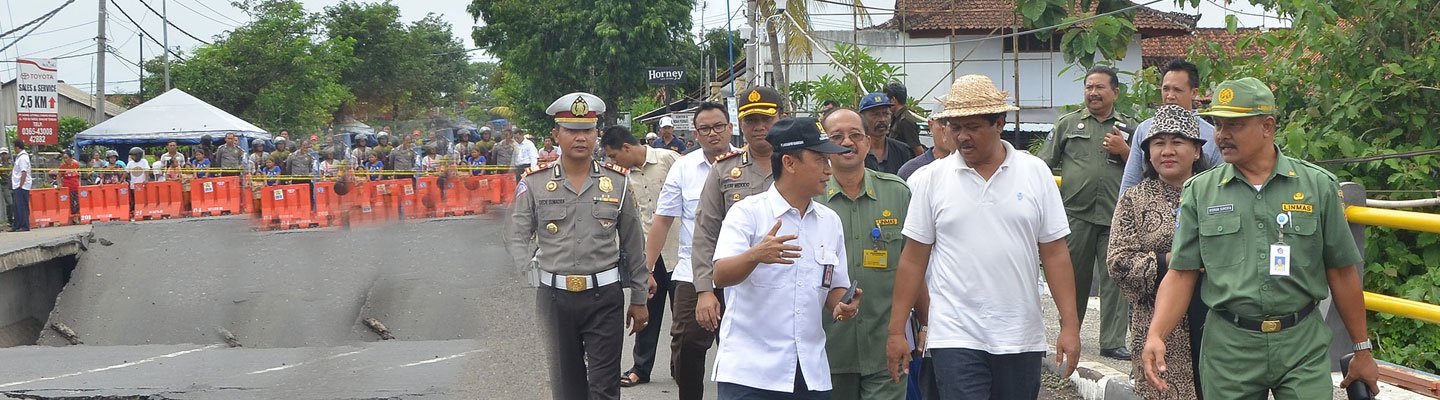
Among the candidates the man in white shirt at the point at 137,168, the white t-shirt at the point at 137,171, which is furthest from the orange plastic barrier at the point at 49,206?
the white t-shirt at the point at 137,171

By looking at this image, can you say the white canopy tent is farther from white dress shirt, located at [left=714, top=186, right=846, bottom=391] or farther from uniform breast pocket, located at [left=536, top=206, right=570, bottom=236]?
white dress shirt, located at [left=714, top=186, right=846, bottom=391]

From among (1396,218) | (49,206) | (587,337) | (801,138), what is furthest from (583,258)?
(49,206)

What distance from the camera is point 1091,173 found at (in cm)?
675

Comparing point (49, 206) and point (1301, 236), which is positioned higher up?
point (1301, 236)

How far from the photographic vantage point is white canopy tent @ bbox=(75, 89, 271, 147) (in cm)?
3281

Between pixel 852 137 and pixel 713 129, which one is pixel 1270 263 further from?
pixel 713 129

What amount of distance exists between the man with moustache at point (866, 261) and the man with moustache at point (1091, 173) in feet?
7.11

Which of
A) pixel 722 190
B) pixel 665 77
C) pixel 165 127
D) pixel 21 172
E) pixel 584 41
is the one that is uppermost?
pixel 584 41

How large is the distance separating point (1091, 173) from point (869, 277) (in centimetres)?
248

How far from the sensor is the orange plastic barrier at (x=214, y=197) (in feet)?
80.7

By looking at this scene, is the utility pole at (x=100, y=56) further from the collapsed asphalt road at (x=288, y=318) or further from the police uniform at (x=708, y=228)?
the police uniform at (x=708, y=228)

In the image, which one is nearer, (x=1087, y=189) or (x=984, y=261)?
(x=984, y=261)

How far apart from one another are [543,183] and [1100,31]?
3.99 meters

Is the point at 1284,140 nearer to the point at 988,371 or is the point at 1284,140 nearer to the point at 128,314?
the point at 988,371
